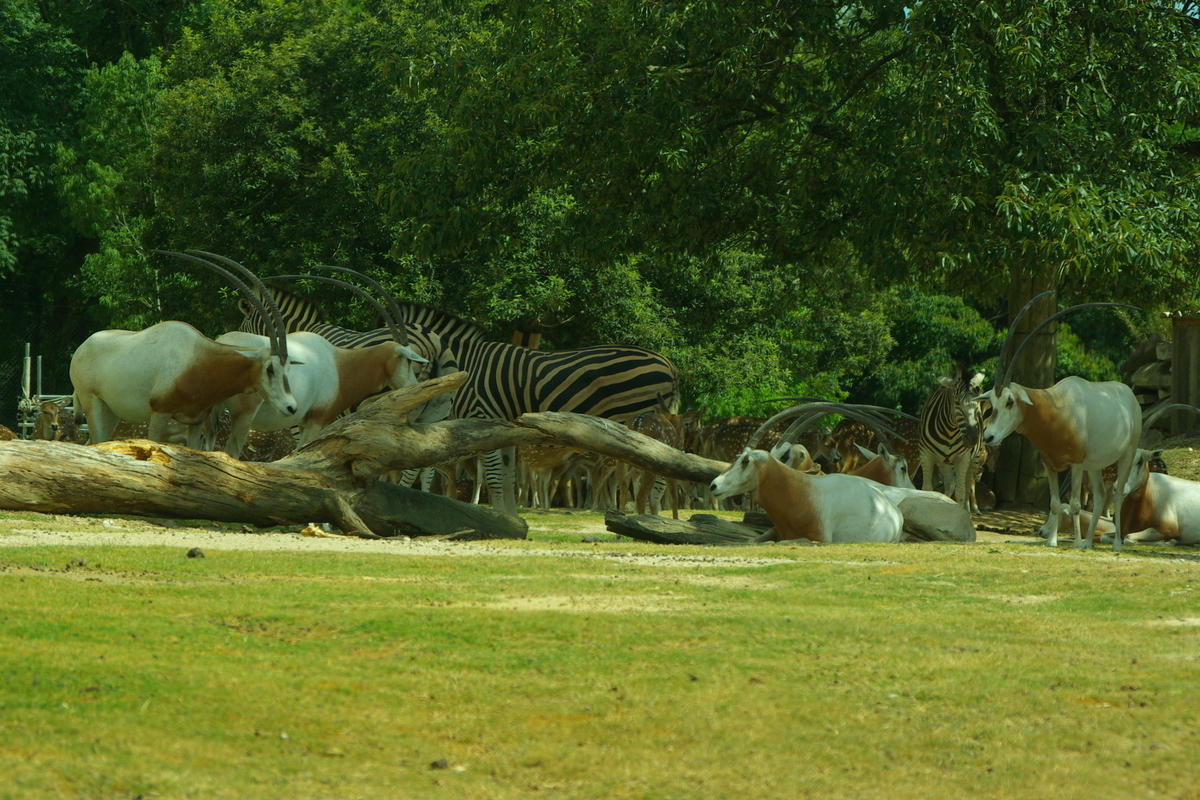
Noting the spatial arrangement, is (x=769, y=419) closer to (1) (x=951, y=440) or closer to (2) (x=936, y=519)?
(2) (x=936, y=519)

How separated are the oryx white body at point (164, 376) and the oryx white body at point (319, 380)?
53 cm

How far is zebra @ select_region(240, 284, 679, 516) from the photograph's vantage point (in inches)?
568

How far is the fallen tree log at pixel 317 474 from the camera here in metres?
8.51

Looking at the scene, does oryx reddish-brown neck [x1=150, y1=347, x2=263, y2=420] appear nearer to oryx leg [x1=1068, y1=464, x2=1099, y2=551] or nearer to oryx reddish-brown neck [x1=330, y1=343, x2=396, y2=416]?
oryx reddish-brown neck [x1=330, y1=343, x2=396, y2=416]

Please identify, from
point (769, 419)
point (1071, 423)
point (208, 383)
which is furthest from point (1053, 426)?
point (208, 383)

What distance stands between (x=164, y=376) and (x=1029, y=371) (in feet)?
31.8

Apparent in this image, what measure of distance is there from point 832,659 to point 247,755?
2.24 metres

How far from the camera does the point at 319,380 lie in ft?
39.3

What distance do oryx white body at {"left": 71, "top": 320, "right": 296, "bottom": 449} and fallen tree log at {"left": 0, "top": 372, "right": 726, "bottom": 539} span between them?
1591 millimetres

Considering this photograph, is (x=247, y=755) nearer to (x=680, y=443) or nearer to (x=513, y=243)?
(x=680, y=443)

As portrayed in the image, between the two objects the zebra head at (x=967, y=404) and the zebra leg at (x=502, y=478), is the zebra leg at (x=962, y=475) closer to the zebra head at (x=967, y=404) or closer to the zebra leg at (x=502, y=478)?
the zebra head at (x=967, y=404)

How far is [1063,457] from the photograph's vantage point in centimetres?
1068

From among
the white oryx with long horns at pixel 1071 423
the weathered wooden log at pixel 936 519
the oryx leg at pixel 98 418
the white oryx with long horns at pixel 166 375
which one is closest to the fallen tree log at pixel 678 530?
the weathered wooden log at pixel 936 519

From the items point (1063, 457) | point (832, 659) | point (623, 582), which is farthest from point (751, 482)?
point (832, 659)
